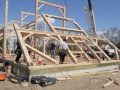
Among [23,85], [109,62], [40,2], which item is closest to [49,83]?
[23,85]

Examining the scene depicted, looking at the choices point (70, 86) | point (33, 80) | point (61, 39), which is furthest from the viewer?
point (61, 39)

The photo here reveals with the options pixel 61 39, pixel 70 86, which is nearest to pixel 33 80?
pixel 70 86

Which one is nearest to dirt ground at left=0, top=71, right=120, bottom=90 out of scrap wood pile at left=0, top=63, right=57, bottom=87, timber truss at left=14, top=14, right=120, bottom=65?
scrap wood pile at left=0, top=63, right=57, bottom=87

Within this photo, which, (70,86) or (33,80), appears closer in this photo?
(70,86)

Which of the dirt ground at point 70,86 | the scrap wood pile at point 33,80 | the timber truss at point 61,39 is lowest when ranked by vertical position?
the dirt ground at point 70,86

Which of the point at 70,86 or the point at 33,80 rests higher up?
the point at 33,80

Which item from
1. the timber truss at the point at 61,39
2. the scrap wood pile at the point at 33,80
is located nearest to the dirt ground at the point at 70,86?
the scrap wood pile at the point at 33,80

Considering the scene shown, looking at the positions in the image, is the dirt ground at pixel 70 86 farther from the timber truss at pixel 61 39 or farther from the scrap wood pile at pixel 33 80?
the timber truss at pixel 61 39

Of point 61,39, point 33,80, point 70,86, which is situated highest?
point 61,39

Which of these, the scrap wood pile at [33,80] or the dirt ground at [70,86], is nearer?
the dirt ground at [70,86]

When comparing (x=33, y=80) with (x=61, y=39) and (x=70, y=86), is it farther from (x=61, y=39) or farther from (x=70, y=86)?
(x=61, y=39)

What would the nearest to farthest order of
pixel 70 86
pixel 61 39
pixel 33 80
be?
pixel 70 86 < pixel 33 80 < pixel 61 39

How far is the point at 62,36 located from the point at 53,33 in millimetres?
525

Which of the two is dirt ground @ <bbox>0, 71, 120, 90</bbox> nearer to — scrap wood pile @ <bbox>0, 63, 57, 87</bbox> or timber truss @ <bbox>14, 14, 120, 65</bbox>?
scrap wood pile @ <bbox>0, 63, 57, 87</bbox>
